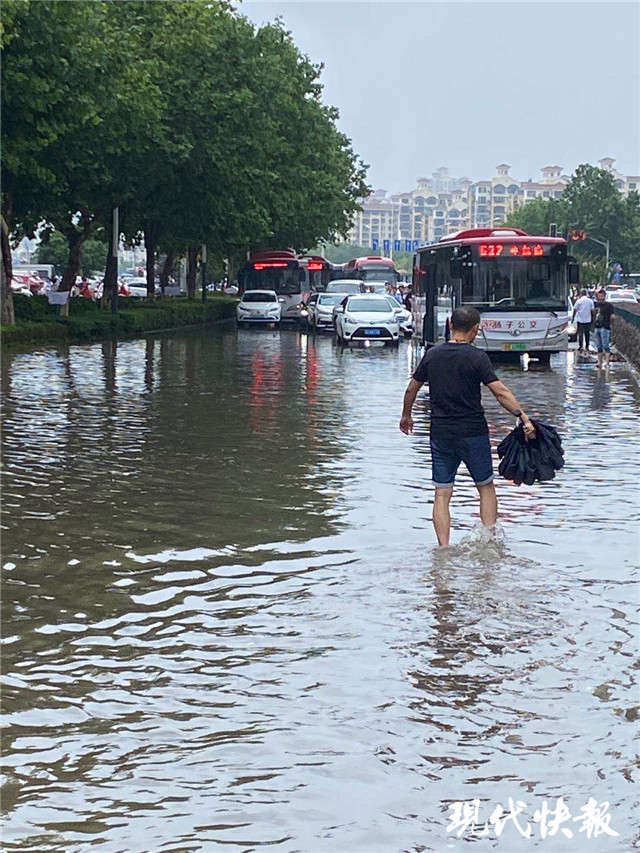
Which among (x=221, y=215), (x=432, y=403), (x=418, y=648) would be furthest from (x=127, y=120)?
(x=418, y=648)

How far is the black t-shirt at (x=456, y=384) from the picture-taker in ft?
33.0

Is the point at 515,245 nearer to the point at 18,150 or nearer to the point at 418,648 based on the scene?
the point at 18,150

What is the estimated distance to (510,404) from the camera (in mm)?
10297

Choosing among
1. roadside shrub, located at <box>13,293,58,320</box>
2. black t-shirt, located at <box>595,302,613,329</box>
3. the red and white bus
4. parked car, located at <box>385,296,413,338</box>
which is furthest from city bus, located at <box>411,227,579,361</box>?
Result: the red and white bus

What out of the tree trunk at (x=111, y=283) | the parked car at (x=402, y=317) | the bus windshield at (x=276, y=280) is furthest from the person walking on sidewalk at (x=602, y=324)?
the bus windshield at (x=276, y=280)

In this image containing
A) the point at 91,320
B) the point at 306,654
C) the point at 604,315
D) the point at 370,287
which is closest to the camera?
the point at 306,654

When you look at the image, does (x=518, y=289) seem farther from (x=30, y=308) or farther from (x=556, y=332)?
(x=30, y=308)

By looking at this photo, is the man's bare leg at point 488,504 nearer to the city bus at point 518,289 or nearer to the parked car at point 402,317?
the city bus at point 518,289

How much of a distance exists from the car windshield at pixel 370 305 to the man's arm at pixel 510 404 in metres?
32.2

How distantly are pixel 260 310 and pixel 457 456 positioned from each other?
1908 inches

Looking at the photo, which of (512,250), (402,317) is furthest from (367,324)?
(512,250)

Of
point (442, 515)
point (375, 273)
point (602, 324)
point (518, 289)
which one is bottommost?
point (442, 515)

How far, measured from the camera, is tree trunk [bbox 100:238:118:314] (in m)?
47.9

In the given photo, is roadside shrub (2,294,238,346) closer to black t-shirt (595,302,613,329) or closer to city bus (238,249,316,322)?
city bus (238,249,316,322)
